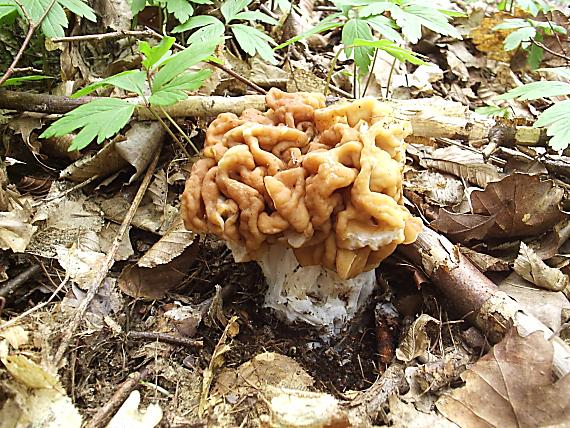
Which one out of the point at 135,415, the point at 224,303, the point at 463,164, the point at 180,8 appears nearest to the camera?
the point at 135,415

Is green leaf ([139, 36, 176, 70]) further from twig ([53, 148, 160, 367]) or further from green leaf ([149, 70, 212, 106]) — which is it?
twig ([53, 148, 160, 367])

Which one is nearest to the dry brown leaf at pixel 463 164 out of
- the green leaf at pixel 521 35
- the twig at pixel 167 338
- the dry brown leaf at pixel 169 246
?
the green leaf at pixel 521 35

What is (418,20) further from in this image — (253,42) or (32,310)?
(32,310)

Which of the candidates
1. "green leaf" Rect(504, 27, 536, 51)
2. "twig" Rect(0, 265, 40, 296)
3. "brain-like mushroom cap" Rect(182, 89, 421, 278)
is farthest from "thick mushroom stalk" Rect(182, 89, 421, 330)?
"green leaf" Rect(504, 27, 536, 51)

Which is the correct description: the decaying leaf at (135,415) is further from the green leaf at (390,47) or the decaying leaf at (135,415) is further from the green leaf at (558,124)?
the green leaf at (558,124)

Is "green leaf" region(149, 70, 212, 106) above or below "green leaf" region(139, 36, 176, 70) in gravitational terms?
below

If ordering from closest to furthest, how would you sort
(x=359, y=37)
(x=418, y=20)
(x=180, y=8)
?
(x=359, y=37)
(x=418, y=20)
(x=180, y=8)

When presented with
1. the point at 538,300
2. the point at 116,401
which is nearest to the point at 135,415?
the point at 116,401

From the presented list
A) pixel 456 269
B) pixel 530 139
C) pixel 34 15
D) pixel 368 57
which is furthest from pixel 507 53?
pixel 34 15

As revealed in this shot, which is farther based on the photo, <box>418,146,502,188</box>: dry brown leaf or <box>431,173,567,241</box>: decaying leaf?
<box>418,146,502,188</box>: dry brown leaf
